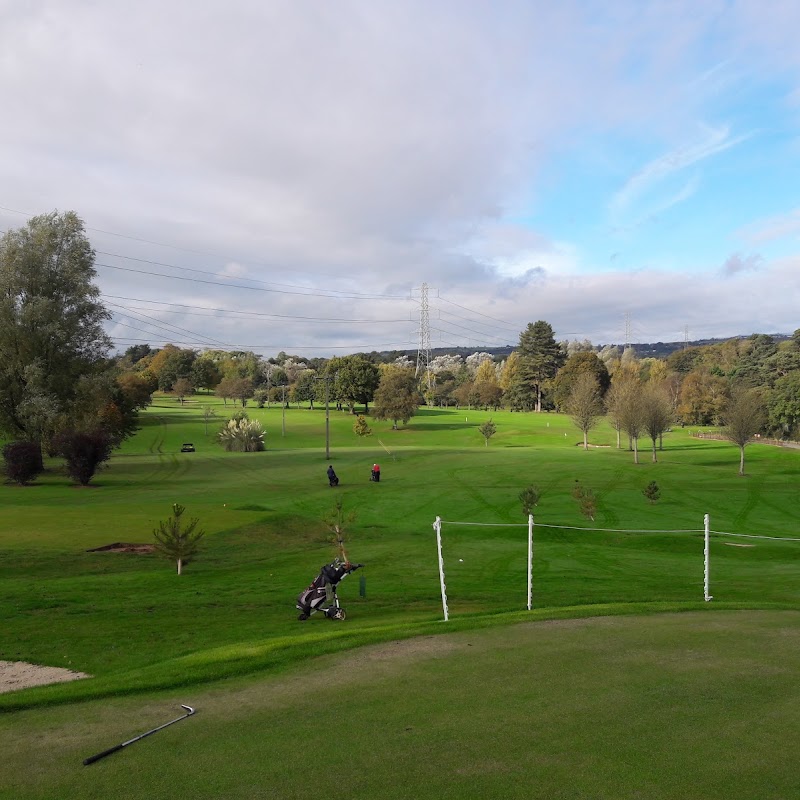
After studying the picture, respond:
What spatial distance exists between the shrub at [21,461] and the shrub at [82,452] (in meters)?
1.90

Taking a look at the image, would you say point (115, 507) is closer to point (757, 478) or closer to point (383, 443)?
point (757, 478)

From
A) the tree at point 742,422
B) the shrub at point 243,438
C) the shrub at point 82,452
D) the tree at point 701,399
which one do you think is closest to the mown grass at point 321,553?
the shrub at point 82,452

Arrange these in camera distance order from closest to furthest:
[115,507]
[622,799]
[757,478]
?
[622,799]
[115,507]
[757,478]

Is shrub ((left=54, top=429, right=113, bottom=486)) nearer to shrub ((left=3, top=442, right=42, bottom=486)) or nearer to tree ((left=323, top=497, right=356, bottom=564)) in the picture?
shrub ((left=3, top=442, right=42, bottom=486))

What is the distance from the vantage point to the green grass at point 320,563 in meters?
A: 10.4

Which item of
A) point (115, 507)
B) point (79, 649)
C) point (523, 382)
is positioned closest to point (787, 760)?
point (79, 649)

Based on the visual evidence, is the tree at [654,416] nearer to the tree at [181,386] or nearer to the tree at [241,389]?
the tree at [241,389]

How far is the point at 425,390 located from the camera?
188750 mm

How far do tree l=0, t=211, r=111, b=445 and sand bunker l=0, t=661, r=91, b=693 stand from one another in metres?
41.2

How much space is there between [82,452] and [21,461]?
3.91m

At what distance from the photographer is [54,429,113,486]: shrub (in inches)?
1746

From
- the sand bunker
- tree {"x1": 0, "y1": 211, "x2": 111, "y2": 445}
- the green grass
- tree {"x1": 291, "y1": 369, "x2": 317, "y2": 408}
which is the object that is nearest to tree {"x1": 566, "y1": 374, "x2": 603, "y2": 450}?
the green grass

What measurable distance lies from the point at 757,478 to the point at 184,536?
47.2 meters

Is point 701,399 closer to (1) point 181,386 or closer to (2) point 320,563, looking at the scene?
(2) point 320,563
